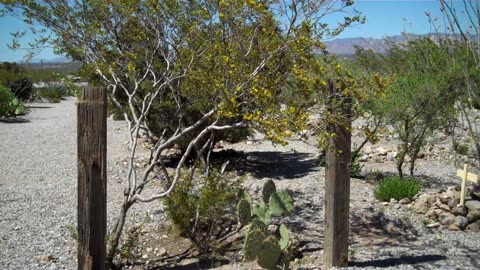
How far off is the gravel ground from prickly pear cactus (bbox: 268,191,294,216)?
54 cm

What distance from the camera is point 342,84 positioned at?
4613mm

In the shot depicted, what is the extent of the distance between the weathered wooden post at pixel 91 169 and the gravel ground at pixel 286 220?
1.16 meters

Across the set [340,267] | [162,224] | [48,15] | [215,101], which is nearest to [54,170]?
[162,224]

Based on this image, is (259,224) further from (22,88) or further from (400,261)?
(22,88)

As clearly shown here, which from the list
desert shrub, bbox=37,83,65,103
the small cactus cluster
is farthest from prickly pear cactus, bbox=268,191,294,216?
desert shrub, bbox=37,83,65,103

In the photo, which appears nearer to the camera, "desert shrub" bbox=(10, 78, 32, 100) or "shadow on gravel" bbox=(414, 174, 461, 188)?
"shadow on gravel" bbox=(414, 174, 461, 188)

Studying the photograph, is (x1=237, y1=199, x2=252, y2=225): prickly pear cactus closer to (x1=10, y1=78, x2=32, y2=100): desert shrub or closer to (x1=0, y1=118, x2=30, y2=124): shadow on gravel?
(x1=0, y1=118, x2=30, y2=124): shadow on gravel

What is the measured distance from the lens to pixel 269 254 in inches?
181

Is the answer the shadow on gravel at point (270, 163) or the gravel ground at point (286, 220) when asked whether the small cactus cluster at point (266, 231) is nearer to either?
the gravel ground at point (286, 220)

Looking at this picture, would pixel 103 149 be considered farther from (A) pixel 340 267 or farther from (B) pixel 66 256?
(A) pixel 340 267

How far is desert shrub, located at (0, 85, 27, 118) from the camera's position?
1839cm

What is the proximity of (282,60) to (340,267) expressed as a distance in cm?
205

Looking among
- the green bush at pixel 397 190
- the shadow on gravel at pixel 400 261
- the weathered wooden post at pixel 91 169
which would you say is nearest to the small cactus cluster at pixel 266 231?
the shadow on gravel at pixel 400 261

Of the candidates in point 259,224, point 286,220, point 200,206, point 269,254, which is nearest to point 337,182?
point 269,254
